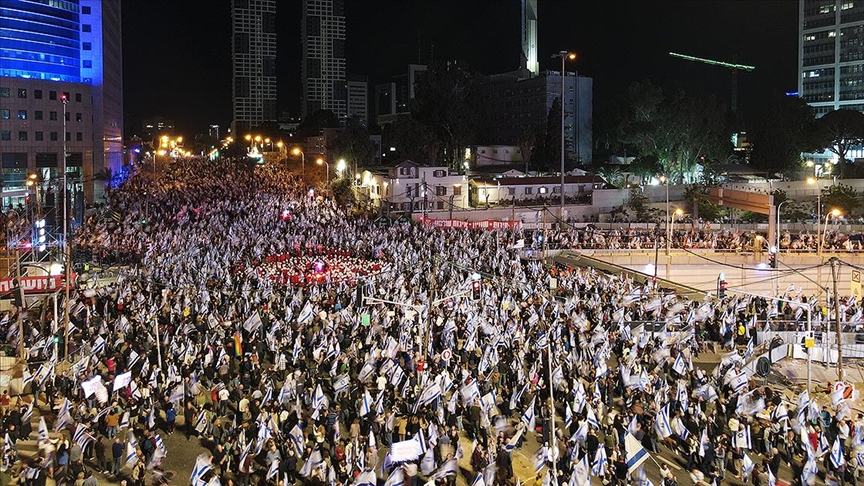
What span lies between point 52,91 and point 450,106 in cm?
3652

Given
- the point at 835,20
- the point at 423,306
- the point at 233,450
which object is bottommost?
the point at 233,450

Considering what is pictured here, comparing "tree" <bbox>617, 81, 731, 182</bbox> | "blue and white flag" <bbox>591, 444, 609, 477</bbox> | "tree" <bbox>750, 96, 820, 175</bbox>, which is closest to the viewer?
"blue and white flag" <bbox>591, 444, 609, 477</bbox>

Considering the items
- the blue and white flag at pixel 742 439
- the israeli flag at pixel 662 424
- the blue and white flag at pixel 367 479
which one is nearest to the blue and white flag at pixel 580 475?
the blue and white flag at pixel 367 479

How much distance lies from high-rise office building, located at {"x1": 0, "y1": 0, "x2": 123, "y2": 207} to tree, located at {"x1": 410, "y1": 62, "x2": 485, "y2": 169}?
3074 cm

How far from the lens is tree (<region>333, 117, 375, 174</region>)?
75188 mm

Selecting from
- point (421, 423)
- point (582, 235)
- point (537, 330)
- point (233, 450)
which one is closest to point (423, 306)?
point (537, 330)

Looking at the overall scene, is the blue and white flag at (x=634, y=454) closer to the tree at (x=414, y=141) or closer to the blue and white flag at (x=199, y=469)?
the blue and white flag at (x=199, y=469)

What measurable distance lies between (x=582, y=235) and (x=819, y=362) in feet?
72.1

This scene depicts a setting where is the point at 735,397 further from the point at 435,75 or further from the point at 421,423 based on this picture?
the point at 435,75

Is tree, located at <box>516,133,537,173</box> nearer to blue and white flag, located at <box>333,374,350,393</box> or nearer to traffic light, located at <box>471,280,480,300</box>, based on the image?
traffic light, located at <box>471,280,480,300</box>

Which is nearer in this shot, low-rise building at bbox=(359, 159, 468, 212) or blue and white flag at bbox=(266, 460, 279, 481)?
blue and white flag at bbox=(266, 460, 279, 481)

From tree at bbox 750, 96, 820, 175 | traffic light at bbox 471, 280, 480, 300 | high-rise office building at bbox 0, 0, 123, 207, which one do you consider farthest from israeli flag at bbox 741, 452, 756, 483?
tree at bbox 750, 96, 820, 175

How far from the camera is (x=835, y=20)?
3794 inches

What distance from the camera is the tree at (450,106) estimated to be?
74875mm
